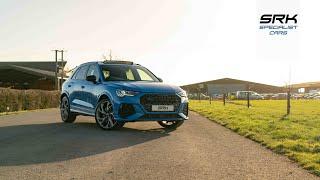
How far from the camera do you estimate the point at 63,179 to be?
516 centimetres

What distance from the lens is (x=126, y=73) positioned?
1178cm

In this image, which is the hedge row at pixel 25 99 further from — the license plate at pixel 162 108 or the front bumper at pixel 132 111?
the license plate at pixel 162 108

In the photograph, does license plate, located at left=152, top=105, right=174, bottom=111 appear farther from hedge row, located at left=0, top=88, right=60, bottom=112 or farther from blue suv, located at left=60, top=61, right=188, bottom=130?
hedge row, located at left=0, top=88, right=60, bottom=112

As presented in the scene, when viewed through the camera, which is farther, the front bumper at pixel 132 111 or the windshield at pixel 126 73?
the windshield at pixel 126 73

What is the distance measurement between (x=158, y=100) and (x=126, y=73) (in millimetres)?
1852

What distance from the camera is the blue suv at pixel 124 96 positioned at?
33.3ft

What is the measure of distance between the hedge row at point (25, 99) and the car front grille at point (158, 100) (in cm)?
1553

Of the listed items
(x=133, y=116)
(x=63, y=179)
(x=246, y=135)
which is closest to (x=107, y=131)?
(x=133, y=116)

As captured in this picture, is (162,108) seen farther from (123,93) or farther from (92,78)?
(92,78)

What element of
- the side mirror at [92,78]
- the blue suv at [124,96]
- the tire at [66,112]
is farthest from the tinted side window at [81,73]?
the side mirror at [92,78]

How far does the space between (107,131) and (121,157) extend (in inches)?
147

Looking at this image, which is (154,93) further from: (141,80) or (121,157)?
(121,157)

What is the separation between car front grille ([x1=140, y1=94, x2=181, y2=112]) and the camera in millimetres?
10141

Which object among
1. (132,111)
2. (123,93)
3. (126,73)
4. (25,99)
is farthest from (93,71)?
(25,99)
